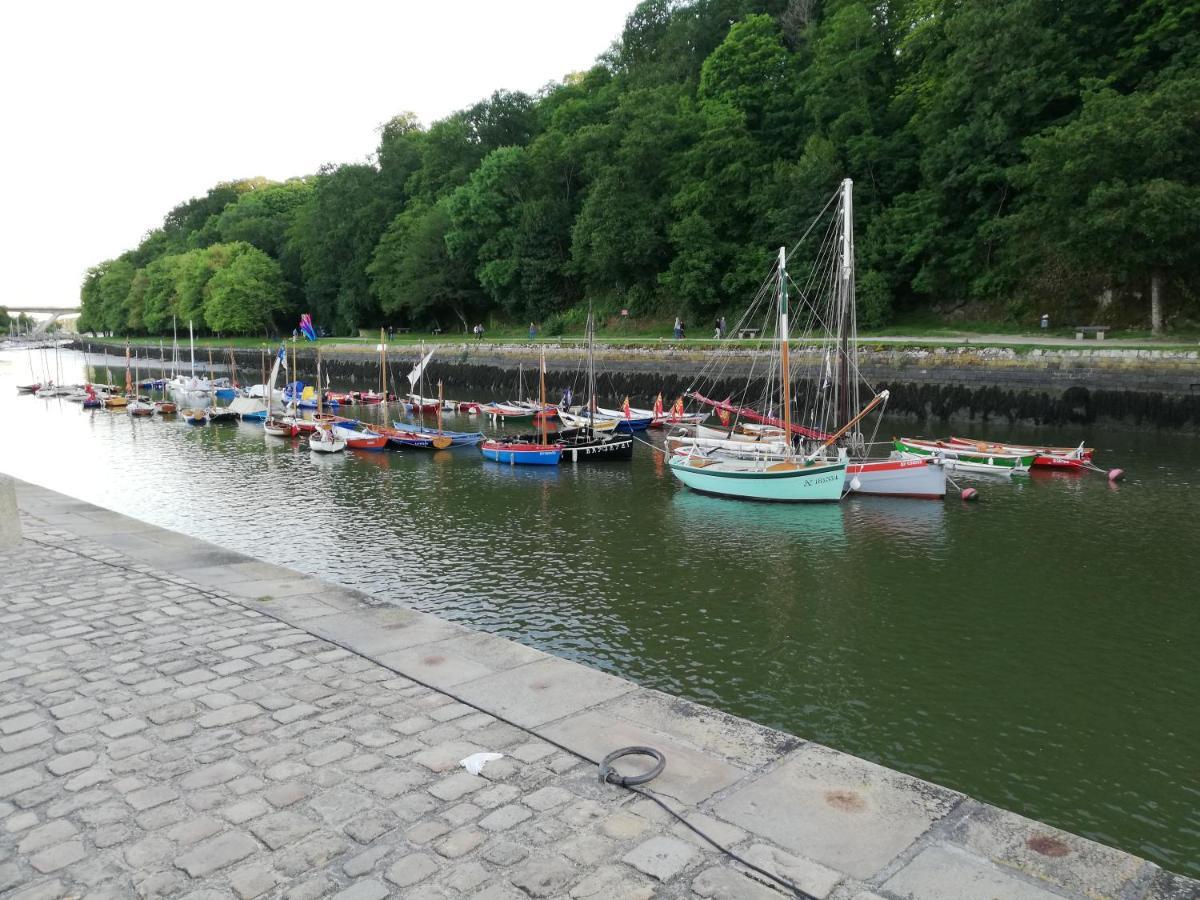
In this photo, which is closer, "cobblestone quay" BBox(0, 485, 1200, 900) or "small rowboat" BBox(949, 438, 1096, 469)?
"cobblestone quay" BBox(0, 485, 1200, 900)

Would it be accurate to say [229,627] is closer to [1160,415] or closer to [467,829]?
[467,829]

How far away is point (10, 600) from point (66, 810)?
5952 millimetres

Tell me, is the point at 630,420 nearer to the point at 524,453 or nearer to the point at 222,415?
the point at 524,453

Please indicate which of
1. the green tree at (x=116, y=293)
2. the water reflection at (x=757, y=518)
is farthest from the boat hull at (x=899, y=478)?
the green tree at (x=116, y=293)

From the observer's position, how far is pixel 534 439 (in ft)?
117

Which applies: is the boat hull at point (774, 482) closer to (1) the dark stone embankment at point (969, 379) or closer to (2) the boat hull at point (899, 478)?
(2) the boat hull at point (899, 478)

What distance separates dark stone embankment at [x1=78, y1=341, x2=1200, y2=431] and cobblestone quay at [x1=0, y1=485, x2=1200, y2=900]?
3347 centimetres

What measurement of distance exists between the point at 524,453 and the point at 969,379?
21813 mm

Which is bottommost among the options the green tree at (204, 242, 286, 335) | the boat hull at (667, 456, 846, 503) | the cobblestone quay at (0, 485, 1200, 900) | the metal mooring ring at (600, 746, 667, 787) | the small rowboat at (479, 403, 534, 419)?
the boat hull at (667, 456, 846, 503)

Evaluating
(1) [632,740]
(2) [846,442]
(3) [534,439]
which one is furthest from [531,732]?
(3) [534,439]

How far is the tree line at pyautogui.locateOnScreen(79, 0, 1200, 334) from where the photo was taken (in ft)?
125

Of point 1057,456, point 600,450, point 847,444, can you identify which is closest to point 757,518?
point 847,444

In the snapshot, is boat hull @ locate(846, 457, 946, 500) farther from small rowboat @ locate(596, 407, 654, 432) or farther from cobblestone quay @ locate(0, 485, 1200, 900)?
cobblestone quay @ locate(0, 485, 1200, 900)

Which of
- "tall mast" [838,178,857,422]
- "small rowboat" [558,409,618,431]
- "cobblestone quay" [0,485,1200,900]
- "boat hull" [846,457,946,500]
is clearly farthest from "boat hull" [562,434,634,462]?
"cobblestone quay" [0,485,1200,900]
